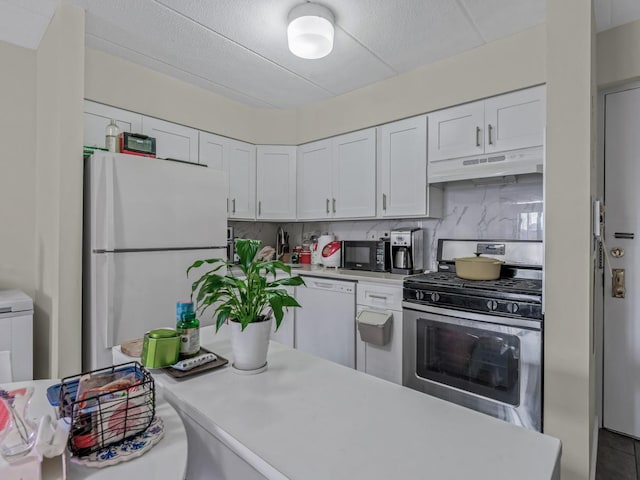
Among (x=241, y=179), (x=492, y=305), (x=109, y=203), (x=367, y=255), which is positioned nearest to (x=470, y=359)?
(x=492, y=305)

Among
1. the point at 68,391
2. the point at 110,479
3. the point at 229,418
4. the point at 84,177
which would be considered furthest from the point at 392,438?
the point at 84,177

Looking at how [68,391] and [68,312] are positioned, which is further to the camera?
[68,312]

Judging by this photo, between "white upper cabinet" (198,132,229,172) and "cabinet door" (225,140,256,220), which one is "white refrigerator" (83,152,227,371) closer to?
"white upper cabinet" (198,132,229,172)

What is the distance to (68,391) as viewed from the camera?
85 cm

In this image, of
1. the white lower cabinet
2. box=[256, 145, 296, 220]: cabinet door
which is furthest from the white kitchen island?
box=[256, 145, 296, 220]: cabinet door

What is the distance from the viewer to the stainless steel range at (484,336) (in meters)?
1.86

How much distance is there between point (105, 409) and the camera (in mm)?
740

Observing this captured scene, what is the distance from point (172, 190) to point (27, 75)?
4.46ft

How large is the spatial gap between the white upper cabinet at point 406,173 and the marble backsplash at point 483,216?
5.4 inches

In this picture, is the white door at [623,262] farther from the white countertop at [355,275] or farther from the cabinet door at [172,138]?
the cabinet door at [172,138]

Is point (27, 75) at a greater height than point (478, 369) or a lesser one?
greater

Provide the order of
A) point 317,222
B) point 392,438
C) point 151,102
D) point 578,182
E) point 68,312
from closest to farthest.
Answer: point 392,438, point 578,182, point 68,312, point 151,102, point 317,222

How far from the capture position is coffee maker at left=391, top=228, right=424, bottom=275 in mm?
2783

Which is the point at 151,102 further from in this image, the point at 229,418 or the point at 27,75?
the point at 229,418
